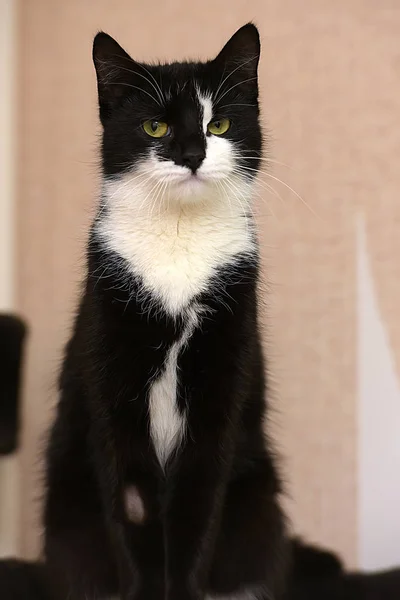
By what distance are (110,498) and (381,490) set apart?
0.71 metres

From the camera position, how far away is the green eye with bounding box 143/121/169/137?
89 cm

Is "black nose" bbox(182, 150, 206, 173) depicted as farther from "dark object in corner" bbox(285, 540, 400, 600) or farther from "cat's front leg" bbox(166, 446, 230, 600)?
"dark object in corner" bbox(285, 540, 400, 600)

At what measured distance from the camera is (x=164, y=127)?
893mm

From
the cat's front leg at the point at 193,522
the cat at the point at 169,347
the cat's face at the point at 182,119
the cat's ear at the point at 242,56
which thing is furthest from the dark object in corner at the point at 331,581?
the cat's ear at the point at 242,56

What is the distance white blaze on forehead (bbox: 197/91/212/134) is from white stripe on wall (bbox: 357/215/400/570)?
587mm

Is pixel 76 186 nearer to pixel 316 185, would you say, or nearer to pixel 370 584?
pixel 316 185

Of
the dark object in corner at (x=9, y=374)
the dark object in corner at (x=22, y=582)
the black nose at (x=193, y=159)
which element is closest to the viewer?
the black nose at (x=193, y=159)

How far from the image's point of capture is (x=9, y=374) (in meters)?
1.25

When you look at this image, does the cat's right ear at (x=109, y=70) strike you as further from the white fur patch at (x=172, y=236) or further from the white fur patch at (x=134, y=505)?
the white fur patch at (x=134, y=505)

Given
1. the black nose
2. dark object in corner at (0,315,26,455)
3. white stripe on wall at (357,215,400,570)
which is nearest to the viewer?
the black nose

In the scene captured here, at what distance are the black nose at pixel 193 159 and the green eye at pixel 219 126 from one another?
8cm

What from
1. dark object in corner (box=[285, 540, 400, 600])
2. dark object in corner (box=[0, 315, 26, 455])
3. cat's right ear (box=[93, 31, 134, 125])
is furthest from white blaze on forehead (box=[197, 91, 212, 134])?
dark object in corner (box=[285, 540, 400, 600])

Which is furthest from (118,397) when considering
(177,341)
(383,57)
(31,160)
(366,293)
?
(383,57)

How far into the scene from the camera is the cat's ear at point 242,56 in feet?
3.01
